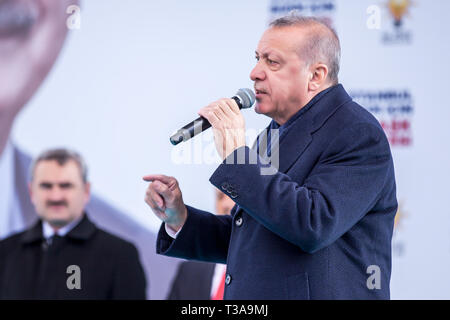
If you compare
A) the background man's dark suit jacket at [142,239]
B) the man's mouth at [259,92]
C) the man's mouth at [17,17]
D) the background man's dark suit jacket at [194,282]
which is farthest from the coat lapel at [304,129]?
the man's mouth at [17,17]

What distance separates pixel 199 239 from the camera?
1902 millimetres

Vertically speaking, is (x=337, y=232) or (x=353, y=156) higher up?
(x=353, y=156)

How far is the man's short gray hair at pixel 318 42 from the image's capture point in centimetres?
179

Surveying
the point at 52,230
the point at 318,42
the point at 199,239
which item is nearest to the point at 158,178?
the point at 199,239

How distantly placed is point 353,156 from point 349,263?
284 millimetres

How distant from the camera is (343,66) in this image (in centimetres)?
377

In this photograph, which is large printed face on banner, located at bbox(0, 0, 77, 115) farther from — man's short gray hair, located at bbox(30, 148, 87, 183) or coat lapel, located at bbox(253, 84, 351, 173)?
coat lapel, located at bbox(253, 84, 351, 173)

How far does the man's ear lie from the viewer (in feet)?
5.92

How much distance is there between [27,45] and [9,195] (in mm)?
1116

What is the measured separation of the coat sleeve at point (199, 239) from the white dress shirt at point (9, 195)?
2887 mm

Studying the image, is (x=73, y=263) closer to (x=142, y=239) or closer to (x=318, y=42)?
(x=142, y=239)

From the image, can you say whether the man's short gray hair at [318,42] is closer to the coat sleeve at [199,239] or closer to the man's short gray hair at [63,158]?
the coat sleeve at [199,239]
